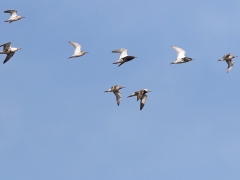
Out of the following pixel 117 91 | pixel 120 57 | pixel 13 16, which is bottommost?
pixel 117 91

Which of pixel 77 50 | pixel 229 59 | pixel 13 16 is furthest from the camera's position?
pixel 229 59

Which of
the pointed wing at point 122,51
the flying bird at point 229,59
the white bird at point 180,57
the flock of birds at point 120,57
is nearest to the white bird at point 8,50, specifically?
Result: the flock of birds at point 120,57

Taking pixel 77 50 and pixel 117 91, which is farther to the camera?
pixel 117 91

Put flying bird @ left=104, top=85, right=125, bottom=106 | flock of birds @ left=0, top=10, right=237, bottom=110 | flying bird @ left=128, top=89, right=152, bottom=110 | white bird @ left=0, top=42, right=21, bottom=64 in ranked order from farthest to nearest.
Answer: flying bird @ left=104, top=85, right=125, bottom=106, flying bird @ left=128, top=89, right=152, bottom=110, flock of birds @ left=0, top=10, right=237, bottom=110, white bird @ left=0, top=42, right=21, bottom=64

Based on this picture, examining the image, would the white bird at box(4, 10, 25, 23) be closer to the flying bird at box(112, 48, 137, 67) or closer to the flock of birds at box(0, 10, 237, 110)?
the flock of birds at box(0, 10, 237, 110)

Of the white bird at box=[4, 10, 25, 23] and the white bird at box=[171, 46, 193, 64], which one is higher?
the white bird at box=[4, 10, 25, 23]

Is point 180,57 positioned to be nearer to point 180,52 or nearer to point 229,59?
point 180,52

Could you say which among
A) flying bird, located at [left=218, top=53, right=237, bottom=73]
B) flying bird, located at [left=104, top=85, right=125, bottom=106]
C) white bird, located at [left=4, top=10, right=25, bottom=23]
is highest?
white bird, located at [left=4, top=10, right=25, bottom=23]

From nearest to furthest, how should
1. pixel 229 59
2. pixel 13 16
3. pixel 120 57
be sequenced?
pixel 120 57 < pixel 13 16 < pixel 229 59

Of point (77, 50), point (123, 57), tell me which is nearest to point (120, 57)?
point (123, 57)

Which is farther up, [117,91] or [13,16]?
[13,16]

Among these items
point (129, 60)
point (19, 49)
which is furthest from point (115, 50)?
point (19, 49)

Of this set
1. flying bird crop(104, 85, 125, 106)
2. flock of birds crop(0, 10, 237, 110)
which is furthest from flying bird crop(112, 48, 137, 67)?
flying bird crop(104, 85, 125, 106)

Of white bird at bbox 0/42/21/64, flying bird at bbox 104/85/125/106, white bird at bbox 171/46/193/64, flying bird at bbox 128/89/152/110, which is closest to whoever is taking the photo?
white bird at bbox 0/42/21/64
